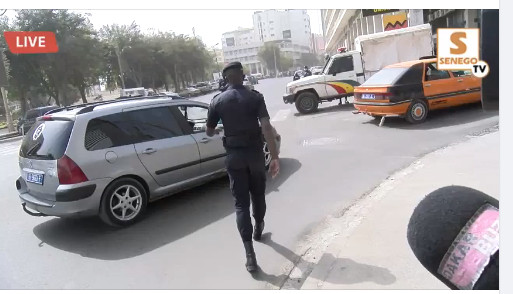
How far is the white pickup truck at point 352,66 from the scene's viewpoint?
1389 centimetres

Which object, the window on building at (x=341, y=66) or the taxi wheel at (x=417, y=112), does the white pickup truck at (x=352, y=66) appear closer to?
the window on building at (x=341, y=66)

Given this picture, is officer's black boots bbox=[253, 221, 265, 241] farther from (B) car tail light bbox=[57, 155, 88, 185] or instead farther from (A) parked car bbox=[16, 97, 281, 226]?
(B) car tail light bbox=[57, 155, 88, 185]

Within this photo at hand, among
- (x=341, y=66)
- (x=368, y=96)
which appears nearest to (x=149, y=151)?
(x=368, y=96)

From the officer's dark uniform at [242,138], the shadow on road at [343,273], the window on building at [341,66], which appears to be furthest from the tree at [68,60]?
the shadow on road at [343,273]

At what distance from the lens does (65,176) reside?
433 cm

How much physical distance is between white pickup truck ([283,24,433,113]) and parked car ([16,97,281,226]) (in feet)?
29.4

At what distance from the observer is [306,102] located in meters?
14.0

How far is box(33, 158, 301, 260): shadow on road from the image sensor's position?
419 centimetres

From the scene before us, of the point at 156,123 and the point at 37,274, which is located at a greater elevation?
the point at 156,123

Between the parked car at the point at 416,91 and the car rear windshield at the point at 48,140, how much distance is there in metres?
7.16

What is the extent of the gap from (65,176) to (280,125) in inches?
328

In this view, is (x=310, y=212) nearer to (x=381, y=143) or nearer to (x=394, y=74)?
(x=381, y=143)

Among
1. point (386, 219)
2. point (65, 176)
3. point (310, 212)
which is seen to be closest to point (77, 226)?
point (65, 176)

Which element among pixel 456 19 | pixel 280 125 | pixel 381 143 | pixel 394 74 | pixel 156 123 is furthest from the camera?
pixel 456 19
